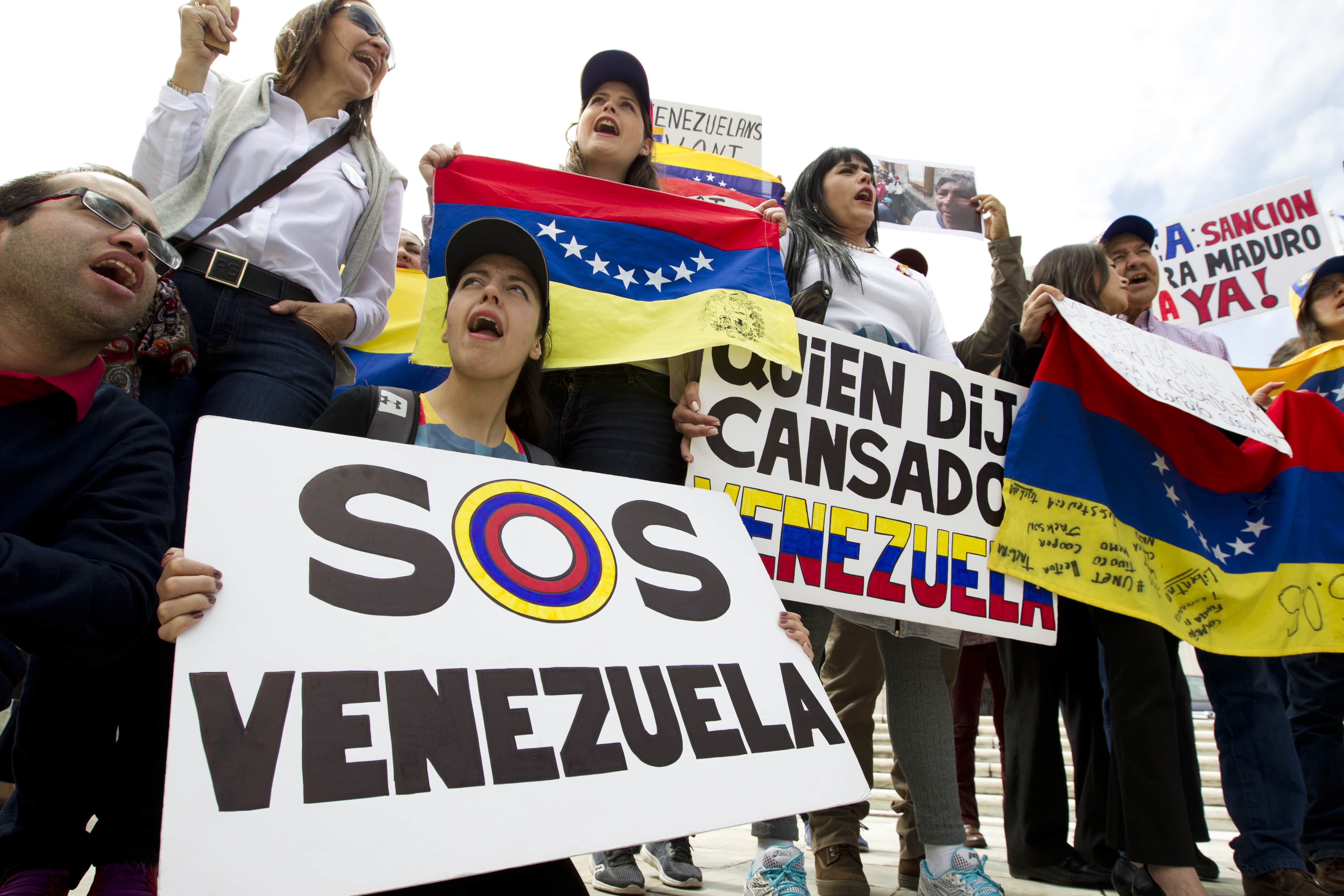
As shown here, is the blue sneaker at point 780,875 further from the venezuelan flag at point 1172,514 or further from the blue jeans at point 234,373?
the blue jeans at point 234,373

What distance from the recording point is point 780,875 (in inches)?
91.4

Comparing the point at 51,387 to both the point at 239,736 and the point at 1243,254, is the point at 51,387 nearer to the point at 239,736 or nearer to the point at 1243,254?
the point at 239,736

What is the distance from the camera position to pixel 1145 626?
2781mm

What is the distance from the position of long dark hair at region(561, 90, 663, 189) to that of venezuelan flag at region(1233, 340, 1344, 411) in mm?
2792

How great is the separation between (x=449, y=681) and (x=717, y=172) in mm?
5463

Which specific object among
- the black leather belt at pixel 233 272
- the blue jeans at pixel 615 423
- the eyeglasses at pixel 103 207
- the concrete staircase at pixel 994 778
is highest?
the black leather belt at pixel 233 272

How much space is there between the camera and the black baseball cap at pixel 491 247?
238 centimetres

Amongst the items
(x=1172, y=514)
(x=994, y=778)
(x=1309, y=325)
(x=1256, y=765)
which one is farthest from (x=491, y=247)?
(x=994, y=778)

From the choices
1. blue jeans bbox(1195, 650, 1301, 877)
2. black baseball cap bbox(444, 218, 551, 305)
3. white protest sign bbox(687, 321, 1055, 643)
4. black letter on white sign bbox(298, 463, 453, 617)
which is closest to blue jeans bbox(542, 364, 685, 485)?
white protest sign bbox(687, 321, 1055, 643)

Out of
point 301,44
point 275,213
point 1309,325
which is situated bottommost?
point 275,213

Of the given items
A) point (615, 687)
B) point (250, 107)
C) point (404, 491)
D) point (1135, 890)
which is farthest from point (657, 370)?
point (1135, 890)

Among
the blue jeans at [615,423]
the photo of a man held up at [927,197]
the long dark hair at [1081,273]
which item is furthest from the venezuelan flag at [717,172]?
the blue jeans at [615,423]

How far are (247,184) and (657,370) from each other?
137 cm

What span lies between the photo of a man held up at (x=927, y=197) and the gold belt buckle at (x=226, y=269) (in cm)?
399
